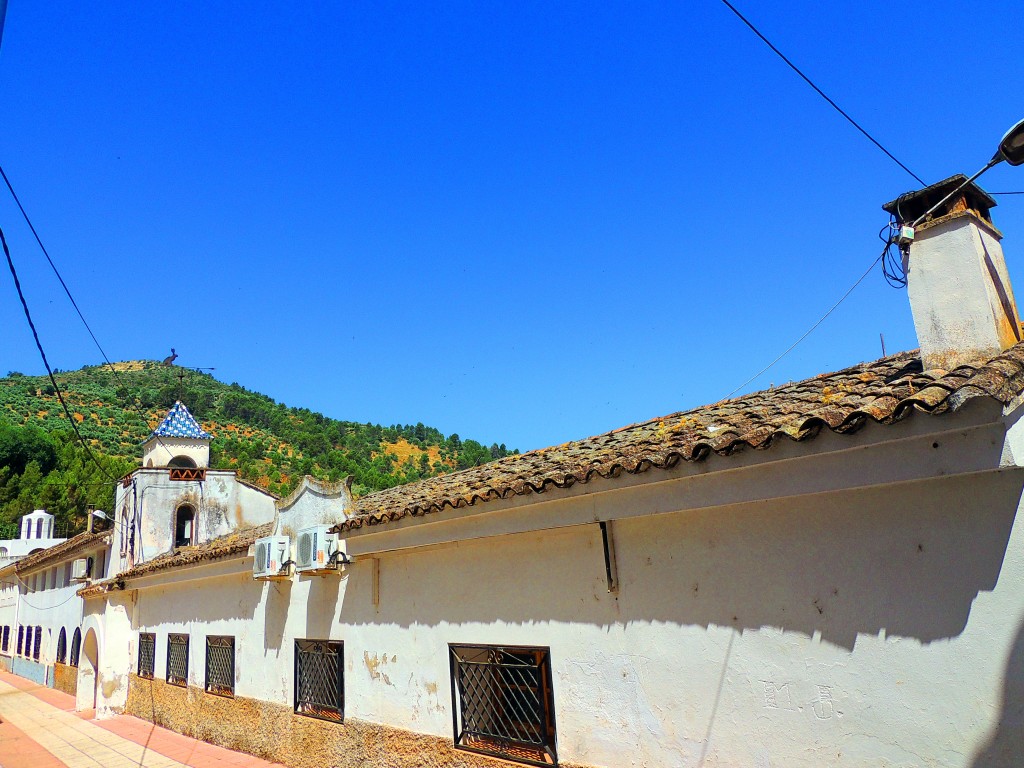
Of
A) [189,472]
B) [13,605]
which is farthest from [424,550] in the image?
[13,605]

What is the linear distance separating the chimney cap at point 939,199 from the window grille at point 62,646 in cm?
2625

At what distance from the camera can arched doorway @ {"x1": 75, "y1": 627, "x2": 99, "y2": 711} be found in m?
18.4

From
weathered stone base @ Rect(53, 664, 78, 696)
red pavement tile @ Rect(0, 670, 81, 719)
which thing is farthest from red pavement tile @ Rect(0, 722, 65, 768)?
weathered stone base @ Rect(53, 664, 78, 696)

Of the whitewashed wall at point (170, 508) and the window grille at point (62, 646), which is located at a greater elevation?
the whitewashed wall at point (170, 508)

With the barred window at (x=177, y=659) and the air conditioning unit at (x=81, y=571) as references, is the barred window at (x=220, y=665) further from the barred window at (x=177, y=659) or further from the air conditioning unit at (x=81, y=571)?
the air conditioning unit at (x=81, y=571)

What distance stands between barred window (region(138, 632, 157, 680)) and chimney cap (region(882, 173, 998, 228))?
1610 cm

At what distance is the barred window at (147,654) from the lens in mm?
15461

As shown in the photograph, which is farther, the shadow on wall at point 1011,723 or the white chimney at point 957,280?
the white chimney at point 957,280

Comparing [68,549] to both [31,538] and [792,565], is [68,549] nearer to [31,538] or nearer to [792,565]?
[31,538]

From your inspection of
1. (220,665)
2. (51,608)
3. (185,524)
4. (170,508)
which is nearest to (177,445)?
(170,508)

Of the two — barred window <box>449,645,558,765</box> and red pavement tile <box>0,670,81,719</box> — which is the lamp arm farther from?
red pavement tile <box>0,670,81,719</box>

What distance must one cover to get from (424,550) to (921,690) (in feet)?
16.6

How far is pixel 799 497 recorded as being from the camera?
4738 millimetres

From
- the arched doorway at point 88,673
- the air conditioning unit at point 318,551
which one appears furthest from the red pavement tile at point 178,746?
the air conditioning unit at point 318,551
